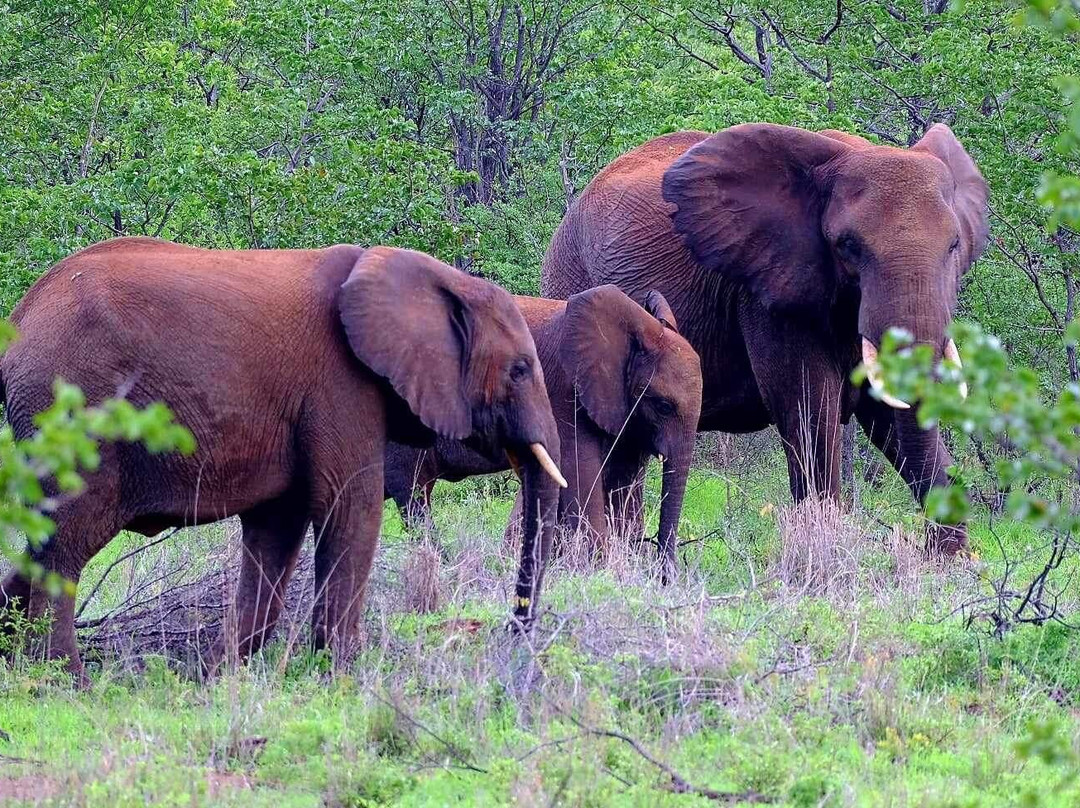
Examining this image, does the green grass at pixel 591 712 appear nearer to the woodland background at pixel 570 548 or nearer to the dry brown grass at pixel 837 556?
the woodland background at pixel 570 548

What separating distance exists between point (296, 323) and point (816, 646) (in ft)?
8.15

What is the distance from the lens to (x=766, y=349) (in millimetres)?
11500

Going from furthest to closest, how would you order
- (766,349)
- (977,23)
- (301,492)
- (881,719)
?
(977,23)
(766,349)
(301,492)
(881,719)

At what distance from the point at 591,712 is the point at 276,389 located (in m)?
2.13

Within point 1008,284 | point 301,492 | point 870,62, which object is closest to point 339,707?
point 301,492

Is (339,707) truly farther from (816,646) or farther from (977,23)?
(977,23)

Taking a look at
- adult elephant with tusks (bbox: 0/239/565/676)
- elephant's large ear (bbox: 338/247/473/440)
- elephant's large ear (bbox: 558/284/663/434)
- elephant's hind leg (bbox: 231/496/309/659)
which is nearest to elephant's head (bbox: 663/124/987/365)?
elephant's large ear (bbox: 558/284/663/434)

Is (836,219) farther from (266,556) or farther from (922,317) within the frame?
(266,556)

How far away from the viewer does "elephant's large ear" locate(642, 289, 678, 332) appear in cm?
1115

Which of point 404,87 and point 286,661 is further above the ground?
point 404,87

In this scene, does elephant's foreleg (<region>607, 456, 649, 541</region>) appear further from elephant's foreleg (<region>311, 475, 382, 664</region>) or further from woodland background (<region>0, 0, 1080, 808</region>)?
elephant's foreleg (<region>311, 475, 382, 664</region>)

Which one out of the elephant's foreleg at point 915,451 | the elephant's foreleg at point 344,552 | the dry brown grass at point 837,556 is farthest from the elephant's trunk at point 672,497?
the elephant's foreleg at point 344,552

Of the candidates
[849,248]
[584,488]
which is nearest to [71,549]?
[584,488]

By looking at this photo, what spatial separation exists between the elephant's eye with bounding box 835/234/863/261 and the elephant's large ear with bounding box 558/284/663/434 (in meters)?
1.20
